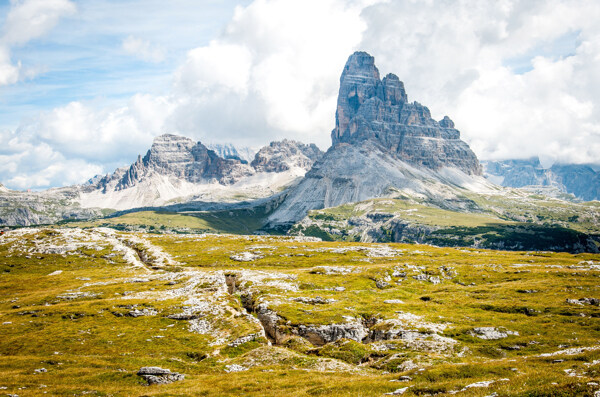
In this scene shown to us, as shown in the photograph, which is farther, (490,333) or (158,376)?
(490,333)

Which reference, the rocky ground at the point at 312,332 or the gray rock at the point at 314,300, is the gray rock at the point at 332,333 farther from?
the gray rock at the point at 314,300

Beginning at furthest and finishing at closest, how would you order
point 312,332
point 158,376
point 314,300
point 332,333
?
point 314,300, point 312,332, point 332,333, point 158,376

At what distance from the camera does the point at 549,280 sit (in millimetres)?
94312

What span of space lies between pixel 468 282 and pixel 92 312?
96188 millimetres

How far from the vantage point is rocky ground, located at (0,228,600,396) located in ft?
132

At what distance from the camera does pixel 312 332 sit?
7012 centimetres

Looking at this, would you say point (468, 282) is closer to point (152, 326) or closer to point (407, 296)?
point (407, 296)

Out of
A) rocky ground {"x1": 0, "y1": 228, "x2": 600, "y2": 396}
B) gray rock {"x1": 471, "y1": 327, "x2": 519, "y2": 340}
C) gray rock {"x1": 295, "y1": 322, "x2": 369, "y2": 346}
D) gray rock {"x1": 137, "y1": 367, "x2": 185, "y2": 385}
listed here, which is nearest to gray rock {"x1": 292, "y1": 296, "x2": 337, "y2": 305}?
rocky ground {"x1": 0, "y1": 228, "x2": 600, "y2": 396}

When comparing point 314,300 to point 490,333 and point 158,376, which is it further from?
point 158,376

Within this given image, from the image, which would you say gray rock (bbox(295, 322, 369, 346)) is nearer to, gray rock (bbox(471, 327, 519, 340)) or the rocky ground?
the rocky ground

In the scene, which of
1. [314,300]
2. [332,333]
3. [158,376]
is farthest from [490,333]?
[158,376]

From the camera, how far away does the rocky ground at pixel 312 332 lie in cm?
4012

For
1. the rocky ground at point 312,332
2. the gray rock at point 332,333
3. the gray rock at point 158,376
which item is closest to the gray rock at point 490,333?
the rocky ground at point 312,332

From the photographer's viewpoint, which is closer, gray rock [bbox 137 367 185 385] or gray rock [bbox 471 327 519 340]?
gray rock [bbox 137 367 185 385]
